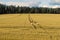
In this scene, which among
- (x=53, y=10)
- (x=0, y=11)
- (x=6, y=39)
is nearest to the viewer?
(x=6, y=39)

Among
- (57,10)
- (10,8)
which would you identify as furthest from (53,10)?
(10,8)

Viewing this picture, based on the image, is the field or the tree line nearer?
the field

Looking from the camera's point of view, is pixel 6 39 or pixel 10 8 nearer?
pixel 6 39

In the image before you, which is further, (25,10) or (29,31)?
(25,10)

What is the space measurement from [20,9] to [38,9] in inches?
235

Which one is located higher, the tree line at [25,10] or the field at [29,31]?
the field at [29,31]

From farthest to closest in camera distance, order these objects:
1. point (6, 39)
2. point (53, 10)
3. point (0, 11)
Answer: point (53, 10), point (0, 11), point (6, 39)

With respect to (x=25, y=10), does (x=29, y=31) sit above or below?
above

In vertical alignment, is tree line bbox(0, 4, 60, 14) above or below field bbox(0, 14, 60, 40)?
below

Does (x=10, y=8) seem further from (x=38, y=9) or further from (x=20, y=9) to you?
(x=38, y=9)

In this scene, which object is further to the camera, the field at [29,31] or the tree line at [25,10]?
the tree line at [25,10]

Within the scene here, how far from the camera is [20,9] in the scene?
212 ft

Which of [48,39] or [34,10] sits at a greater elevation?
[48,39]

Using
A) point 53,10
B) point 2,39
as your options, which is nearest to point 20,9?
point 53,10
